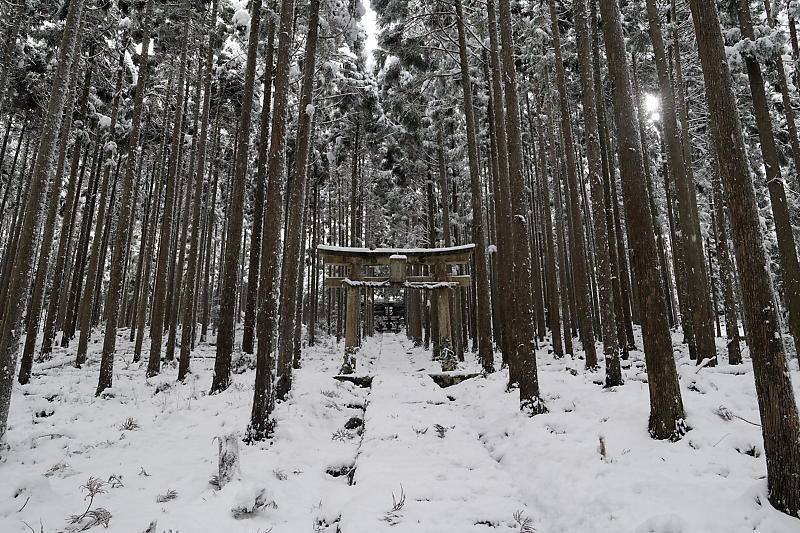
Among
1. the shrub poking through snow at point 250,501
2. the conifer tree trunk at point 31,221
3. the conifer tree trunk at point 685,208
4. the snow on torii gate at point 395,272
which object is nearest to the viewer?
the shrub poking through snow at point 250,501

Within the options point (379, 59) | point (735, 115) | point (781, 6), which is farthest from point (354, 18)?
point (781, 6)

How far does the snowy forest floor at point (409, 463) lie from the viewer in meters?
3.79

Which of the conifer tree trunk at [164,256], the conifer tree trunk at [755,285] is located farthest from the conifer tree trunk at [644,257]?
the conifer tree trunk at [164,256]

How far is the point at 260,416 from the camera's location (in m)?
6.66

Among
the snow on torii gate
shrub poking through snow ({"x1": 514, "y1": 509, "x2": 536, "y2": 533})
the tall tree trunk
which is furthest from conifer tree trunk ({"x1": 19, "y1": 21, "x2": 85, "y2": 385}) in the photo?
the tall tree trunk

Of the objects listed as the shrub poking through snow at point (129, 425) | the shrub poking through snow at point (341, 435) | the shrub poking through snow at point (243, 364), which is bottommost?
the shrub poking through snow at point (341, 435)

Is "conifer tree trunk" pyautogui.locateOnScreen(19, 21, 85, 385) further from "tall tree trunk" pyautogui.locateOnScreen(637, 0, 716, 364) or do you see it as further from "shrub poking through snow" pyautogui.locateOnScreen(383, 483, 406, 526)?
"tall tree trunk" pyautogui.locateOnScreen(637, 0, 716, 364)

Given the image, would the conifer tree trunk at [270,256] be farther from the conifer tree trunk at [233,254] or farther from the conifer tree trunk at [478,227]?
the conifer tree trunk at [478,227]

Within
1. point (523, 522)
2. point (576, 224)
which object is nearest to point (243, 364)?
point (523, 522)

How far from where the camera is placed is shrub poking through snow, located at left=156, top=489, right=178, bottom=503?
4461 mm

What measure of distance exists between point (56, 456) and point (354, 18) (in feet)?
39.9

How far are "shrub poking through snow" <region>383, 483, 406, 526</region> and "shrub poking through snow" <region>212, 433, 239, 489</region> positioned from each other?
2.11 metres

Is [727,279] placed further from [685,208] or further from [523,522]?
[523,522]

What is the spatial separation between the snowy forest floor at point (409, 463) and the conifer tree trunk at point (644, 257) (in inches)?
15.1
